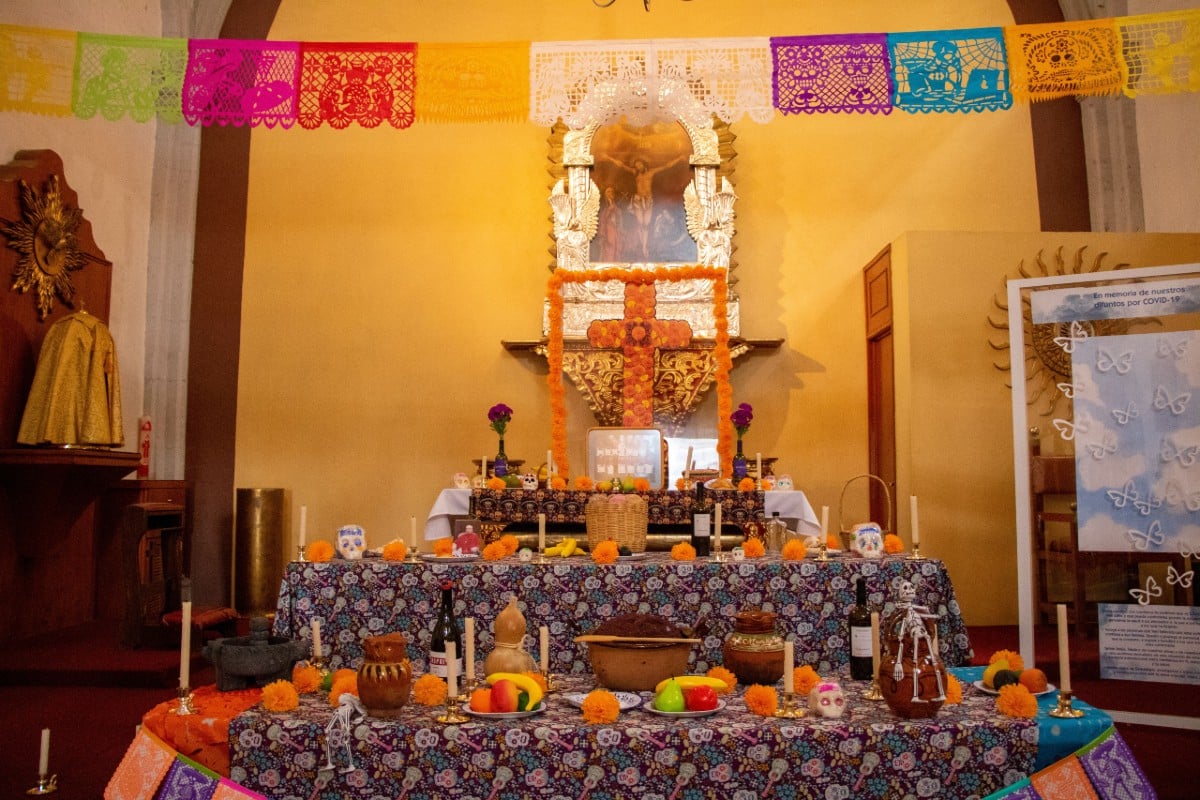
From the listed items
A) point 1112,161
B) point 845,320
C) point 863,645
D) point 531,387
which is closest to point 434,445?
point 531,387

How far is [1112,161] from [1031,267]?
170cm

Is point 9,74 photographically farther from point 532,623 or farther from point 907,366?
point 907,366

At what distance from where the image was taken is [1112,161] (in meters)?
7.80

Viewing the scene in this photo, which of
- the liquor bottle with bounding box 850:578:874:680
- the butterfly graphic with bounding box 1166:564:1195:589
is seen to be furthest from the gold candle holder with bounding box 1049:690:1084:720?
the butterfly graphic with bounding box 1166:564:1195:589

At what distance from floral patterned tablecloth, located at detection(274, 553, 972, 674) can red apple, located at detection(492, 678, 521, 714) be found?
786mm

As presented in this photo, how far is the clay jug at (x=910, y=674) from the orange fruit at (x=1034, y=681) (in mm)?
401

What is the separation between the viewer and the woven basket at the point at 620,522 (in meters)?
4.09

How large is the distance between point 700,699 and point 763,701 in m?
0.18

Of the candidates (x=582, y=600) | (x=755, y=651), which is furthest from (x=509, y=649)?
(x=755, y=651)

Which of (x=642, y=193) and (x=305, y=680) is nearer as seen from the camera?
(x=305, y=680)

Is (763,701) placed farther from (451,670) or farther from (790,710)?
(451,670)

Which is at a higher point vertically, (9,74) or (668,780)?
(9,74)

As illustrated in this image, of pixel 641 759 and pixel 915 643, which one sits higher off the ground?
pixel 915 643

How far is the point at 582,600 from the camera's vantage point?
349 centimetres
